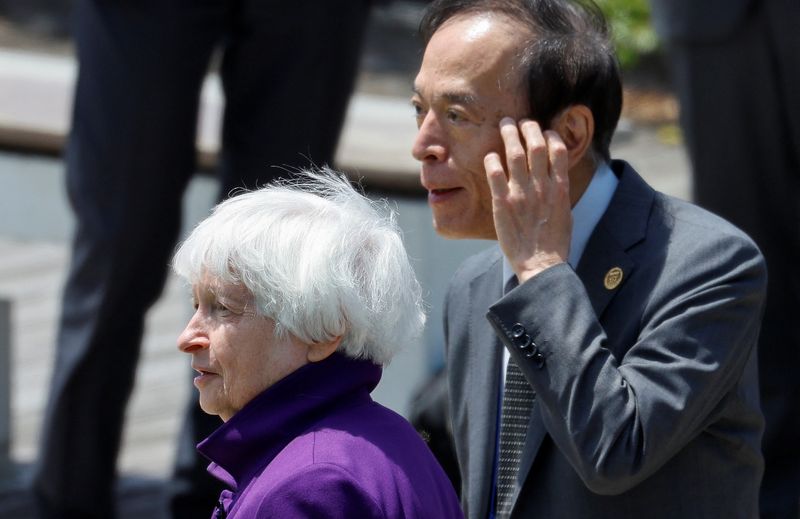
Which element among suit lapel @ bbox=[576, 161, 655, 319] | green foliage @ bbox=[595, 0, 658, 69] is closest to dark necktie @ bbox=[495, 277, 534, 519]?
suit lapel @ bbox=[576, 161, 655, 319]

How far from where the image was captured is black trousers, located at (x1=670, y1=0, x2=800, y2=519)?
4078mm


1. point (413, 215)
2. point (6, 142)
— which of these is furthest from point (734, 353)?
A: point (6, 142)

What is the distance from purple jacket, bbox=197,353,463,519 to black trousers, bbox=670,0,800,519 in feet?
7.36

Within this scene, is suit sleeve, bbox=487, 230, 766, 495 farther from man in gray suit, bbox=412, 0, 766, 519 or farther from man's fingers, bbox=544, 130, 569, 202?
man's fingers, bbox=544, 130, 569, 202

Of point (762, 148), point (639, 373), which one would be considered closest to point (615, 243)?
point (639, 373)

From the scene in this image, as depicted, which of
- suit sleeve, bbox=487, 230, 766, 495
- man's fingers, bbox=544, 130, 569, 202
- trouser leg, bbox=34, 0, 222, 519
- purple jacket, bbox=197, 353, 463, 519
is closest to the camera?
purple jacket, bbox=197, 353, 463, 519

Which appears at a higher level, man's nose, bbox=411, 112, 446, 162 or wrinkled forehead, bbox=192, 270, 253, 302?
man's nose, bbox=411, 112, 446, 162

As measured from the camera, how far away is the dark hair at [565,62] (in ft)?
7.71

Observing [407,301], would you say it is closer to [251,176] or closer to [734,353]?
[734,353]

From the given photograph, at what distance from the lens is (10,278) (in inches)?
278

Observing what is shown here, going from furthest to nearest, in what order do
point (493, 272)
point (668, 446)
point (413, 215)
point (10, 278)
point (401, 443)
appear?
point (10, 278)
point (413, 215)
point (493, 272)
point (668, 446)
point (401, 443)

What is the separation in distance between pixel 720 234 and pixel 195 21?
186 centimetres

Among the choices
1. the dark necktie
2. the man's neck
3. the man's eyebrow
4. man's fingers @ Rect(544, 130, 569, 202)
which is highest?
the man's eyebrow

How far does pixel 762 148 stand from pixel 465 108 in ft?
6.60
